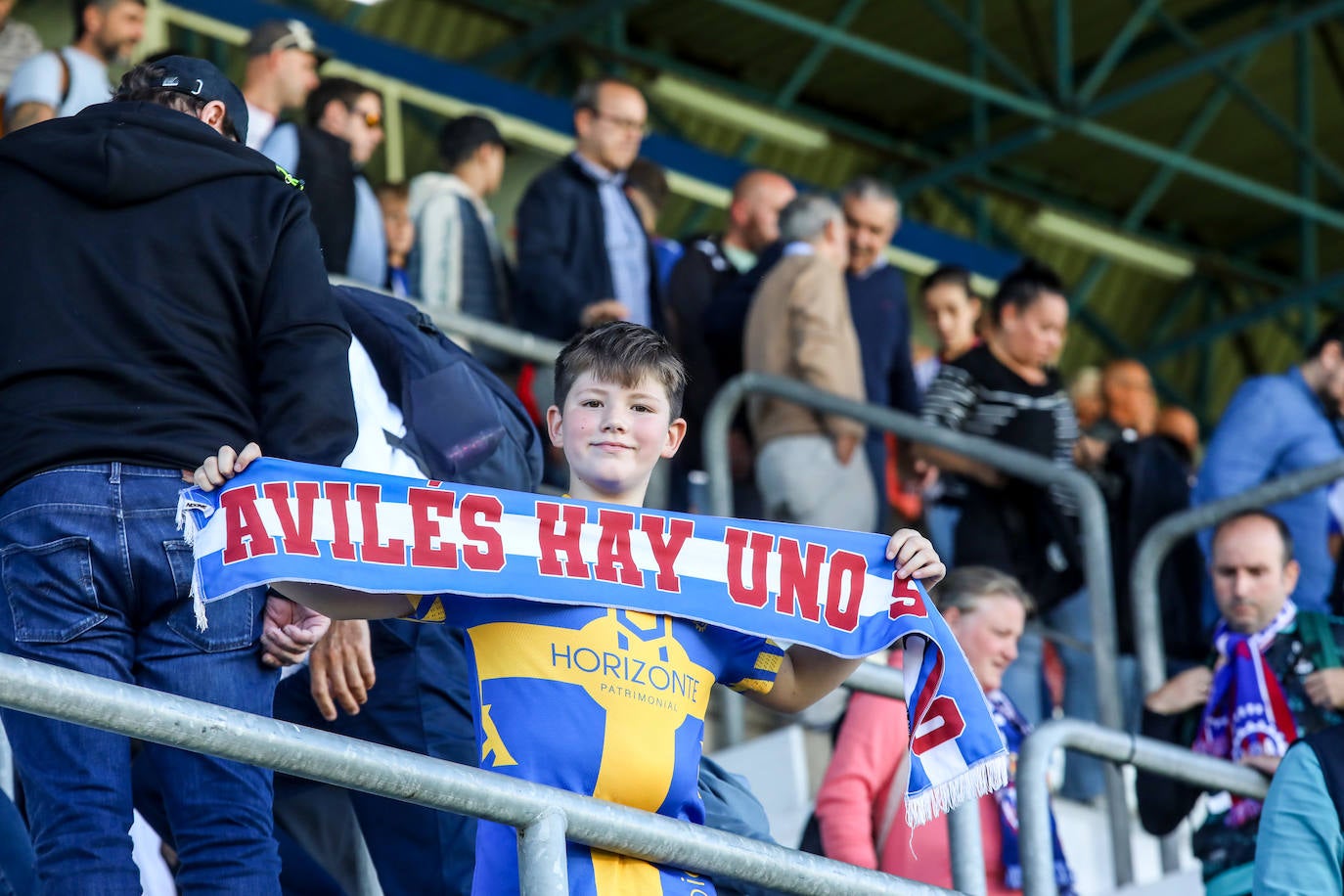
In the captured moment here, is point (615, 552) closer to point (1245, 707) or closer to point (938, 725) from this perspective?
point (938, 725)

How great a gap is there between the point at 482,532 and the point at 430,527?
0.07 meters

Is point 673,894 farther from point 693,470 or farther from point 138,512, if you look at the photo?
point 693,470

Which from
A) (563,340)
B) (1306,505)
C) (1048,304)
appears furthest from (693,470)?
(1306,505)

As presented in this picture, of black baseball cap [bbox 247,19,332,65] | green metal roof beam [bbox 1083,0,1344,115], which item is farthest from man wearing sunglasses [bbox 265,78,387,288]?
green metal roof beam [bbox 1083,0,1344,115]

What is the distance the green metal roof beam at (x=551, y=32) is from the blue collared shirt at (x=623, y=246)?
5942 mm

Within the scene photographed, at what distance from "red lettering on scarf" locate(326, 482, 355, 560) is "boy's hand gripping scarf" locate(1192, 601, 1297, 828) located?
2.32 meters

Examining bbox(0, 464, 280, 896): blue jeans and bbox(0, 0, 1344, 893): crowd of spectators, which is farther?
bbox(0, 0, 1344, 893): crowd of spectators

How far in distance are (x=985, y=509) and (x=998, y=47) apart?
8608mm

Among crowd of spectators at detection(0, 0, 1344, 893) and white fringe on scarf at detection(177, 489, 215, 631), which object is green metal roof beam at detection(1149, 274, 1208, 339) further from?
white fringe on scarf at detection(177, 489, 215, 631)

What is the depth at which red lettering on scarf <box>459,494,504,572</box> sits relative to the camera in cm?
292

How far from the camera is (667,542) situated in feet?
9.82

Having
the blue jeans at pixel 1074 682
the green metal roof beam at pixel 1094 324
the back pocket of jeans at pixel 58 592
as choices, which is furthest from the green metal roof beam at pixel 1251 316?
the back pocket of jeans at pixel 58 592

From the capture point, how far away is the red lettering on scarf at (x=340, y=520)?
2.91 metres

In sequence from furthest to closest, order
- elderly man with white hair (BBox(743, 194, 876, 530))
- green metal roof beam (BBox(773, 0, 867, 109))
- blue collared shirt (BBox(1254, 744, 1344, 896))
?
1. green metal roof beam (BBox(773, 0, 867, 109))
2. elderly man with white hair (BBox(743, 194, 876, 530))
3. blue collared shirt (BBox(1254, 744, 1344, 896))
